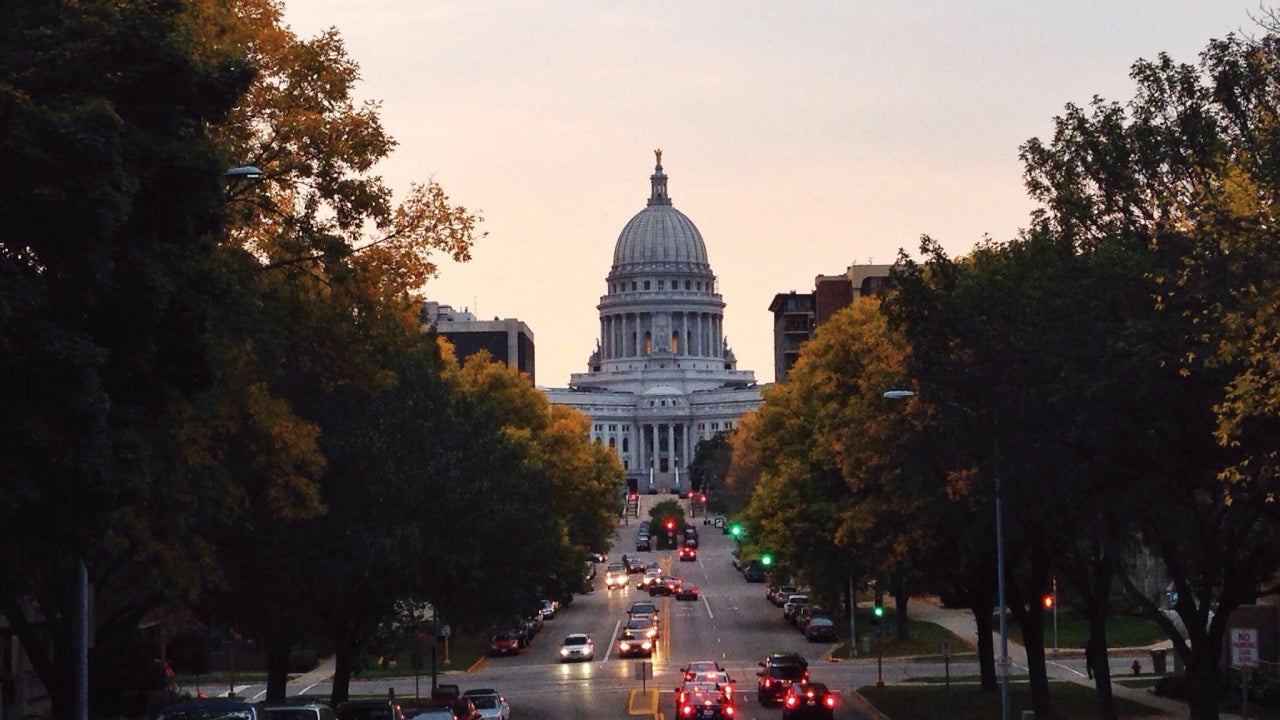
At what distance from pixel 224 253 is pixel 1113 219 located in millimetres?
15605

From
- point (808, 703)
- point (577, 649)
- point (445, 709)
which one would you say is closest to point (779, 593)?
point (577, 649)

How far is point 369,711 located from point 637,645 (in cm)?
4148

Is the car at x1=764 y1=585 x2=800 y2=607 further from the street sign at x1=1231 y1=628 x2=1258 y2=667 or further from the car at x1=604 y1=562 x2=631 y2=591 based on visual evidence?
the street sign at x1=1231 y1=628 x2=1258 y2=667

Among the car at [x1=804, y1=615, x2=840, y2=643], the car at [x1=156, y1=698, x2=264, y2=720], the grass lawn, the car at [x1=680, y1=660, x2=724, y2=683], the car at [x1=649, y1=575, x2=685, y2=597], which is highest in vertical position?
the car at [x1=649, y1=575, x2=685, y2=597]

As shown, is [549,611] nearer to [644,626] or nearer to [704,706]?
[644,626]

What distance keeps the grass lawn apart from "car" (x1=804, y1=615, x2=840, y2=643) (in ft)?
84.6

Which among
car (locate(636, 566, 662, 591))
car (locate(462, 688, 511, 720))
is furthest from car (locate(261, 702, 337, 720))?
car (locate(636, 566, 662, 591))

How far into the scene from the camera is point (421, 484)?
48.3 meters

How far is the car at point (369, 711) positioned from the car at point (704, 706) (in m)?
8.14

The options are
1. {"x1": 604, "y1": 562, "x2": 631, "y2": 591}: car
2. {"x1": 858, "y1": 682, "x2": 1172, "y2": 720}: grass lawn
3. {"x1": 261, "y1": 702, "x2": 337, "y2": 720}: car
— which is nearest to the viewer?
{"x1": 261, "y1": 702, "x2": 337, "y2": 720}: car

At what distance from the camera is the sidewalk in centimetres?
5697

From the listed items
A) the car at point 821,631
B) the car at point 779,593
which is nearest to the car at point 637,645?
the car at point 821,631

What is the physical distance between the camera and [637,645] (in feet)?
276

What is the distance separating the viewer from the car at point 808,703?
5172 centimetres
